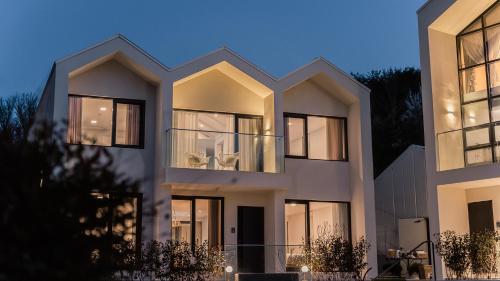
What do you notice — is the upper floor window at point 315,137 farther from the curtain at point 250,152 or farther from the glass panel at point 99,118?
the glass panel at point 99,118

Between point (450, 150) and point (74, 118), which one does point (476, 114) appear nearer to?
point (450, 150)

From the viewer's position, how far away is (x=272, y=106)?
20.8 meters

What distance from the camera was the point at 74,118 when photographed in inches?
751

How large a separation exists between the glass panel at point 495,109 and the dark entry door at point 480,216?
94.3 inches

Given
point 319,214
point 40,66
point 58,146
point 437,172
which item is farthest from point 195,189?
point 40,66

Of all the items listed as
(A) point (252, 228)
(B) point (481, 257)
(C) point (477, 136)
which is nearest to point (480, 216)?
(C) point (477, 136)

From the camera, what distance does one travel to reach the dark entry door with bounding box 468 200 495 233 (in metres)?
19.5

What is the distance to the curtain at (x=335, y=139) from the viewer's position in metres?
21.9

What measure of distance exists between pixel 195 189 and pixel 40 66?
3721 inches

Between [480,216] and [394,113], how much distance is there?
20378 millimetres

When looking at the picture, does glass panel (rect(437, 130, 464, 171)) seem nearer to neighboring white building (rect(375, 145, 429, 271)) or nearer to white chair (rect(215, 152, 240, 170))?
neighboring white building (rect(375, 145, 429, 271))

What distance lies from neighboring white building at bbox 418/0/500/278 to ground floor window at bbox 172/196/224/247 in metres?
6.19

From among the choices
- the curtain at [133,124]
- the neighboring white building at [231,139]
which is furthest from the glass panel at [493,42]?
the curtain at [133,124]

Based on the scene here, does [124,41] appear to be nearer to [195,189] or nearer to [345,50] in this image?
[195,189]
